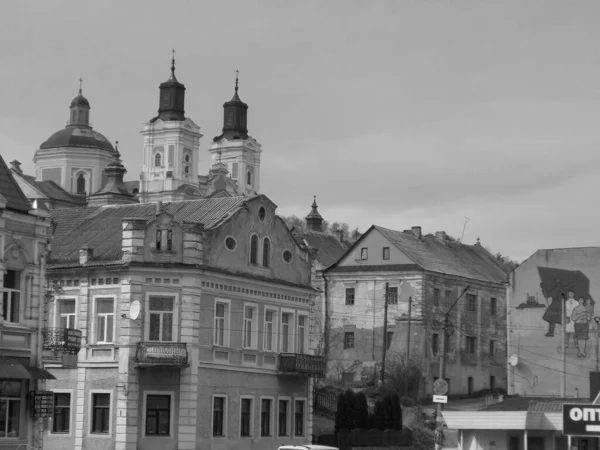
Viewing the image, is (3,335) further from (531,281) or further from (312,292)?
(531,281)

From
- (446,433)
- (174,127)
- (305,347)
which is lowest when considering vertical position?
(446,433)

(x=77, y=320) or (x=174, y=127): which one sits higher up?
(x=174, y=127)

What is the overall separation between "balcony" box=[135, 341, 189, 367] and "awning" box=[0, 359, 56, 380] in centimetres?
924

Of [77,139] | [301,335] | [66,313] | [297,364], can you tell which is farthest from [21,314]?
[77,139]

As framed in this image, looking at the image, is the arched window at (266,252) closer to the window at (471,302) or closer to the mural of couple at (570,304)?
the mural of couple at (570,304)

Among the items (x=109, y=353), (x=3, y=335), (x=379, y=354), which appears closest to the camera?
(x=3, y=335)

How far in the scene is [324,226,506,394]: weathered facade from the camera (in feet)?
252

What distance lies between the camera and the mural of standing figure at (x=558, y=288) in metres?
69.7

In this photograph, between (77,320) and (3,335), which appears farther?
(77,320)

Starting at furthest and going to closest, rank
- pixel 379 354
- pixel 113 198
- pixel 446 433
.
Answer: pixel 113 198 < pixel 379 354 < pixel 446 433

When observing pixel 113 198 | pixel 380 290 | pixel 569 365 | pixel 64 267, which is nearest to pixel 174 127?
pixel 113 198

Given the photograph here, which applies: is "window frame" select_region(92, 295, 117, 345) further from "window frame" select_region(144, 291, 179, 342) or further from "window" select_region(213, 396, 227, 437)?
"window" select_region(213, 396, 227, 437)

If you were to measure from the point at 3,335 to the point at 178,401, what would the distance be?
39.8 feet

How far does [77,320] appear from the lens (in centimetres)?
5194
